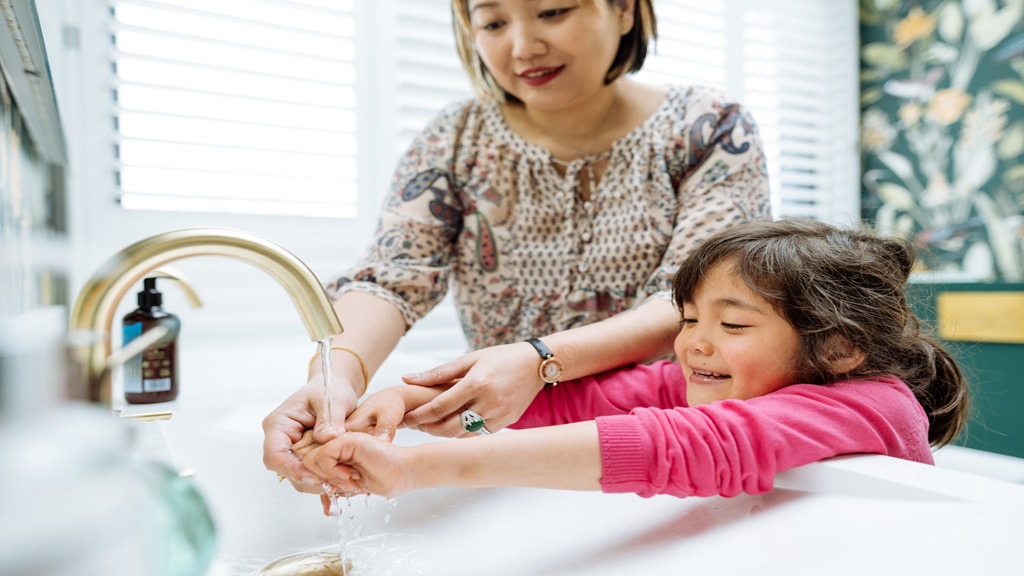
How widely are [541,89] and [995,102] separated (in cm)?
182

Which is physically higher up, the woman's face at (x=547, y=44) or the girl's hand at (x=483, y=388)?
the woman's face at (x=547, y=44)

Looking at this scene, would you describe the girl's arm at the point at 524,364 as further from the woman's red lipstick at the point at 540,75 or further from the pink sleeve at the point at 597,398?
the woman's red lipstick at the point at 540,75

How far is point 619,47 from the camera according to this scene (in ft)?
3.71

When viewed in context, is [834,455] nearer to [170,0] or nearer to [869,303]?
[869,303]

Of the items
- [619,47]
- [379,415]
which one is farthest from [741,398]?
[619,47]

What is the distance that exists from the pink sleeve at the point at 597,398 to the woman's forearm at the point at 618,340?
0.03m

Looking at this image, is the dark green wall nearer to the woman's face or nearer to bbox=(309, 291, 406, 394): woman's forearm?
the woman's face

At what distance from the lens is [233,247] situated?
0.40m

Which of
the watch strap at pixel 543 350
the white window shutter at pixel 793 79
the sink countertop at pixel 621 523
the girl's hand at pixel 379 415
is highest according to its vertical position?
the white window shutter at pixel 793 79

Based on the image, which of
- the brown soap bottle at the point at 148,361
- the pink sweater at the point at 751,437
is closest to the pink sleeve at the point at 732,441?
the pink sweater at the point at 751,437

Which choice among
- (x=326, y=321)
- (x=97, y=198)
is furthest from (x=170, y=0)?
(x=326, y=321)

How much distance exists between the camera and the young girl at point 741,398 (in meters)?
0.59

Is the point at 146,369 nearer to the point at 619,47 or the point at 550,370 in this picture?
the point at 550,370

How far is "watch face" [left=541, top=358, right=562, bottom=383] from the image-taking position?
85cm
